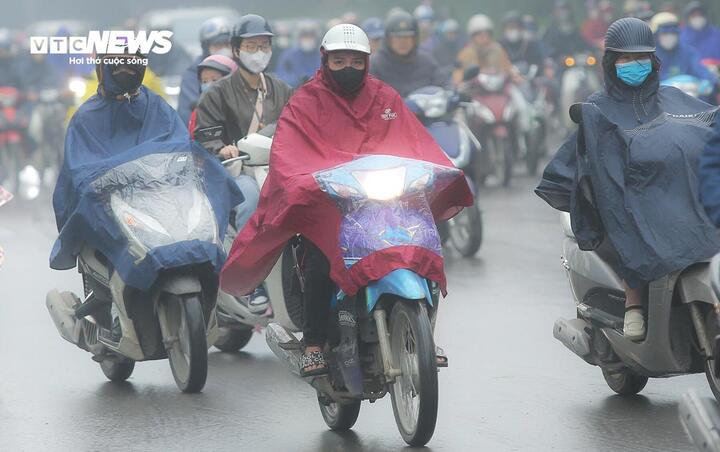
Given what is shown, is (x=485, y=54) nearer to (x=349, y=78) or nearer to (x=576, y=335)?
(x=576, y=335)

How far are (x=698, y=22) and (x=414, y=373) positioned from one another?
16722 mm

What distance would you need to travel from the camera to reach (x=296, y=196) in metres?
7.94

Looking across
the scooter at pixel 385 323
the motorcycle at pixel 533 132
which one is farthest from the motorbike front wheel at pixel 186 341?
the motorcycle at pixel 533 132

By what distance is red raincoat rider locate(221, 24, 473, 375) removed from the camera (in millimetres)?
8016

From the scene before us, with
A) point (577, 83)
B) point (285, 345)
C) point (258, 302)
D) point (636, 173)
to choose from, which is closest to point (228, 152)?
point (258, 302)

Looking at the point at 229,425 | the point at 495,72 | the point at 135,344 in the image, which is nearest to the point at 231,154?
the point at 135,344

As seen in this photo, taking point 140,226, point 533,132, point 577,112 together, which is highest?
point 577,112

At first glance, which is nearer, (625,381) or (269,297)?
(625,381)

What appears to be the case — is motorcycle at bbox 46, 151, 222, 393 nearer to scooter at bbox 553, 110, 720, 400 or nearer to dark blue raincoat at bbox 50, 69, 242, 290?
dark blue raincoat at bbox 50, 69, 242, 290

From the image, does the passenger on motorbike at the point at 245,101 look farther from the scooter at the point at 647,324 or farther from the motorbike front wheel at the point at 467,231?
the motorbike front wheel at the point at 467,231

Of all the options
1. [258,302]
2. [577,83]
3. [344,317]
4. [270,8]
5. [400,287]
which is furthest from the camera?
[270,8]

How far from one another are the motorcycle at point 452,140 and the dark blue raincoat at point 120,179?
5366 millimetres

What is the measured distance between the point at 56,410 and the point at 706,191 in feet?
13.1

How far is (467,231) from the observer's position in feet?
50.0
